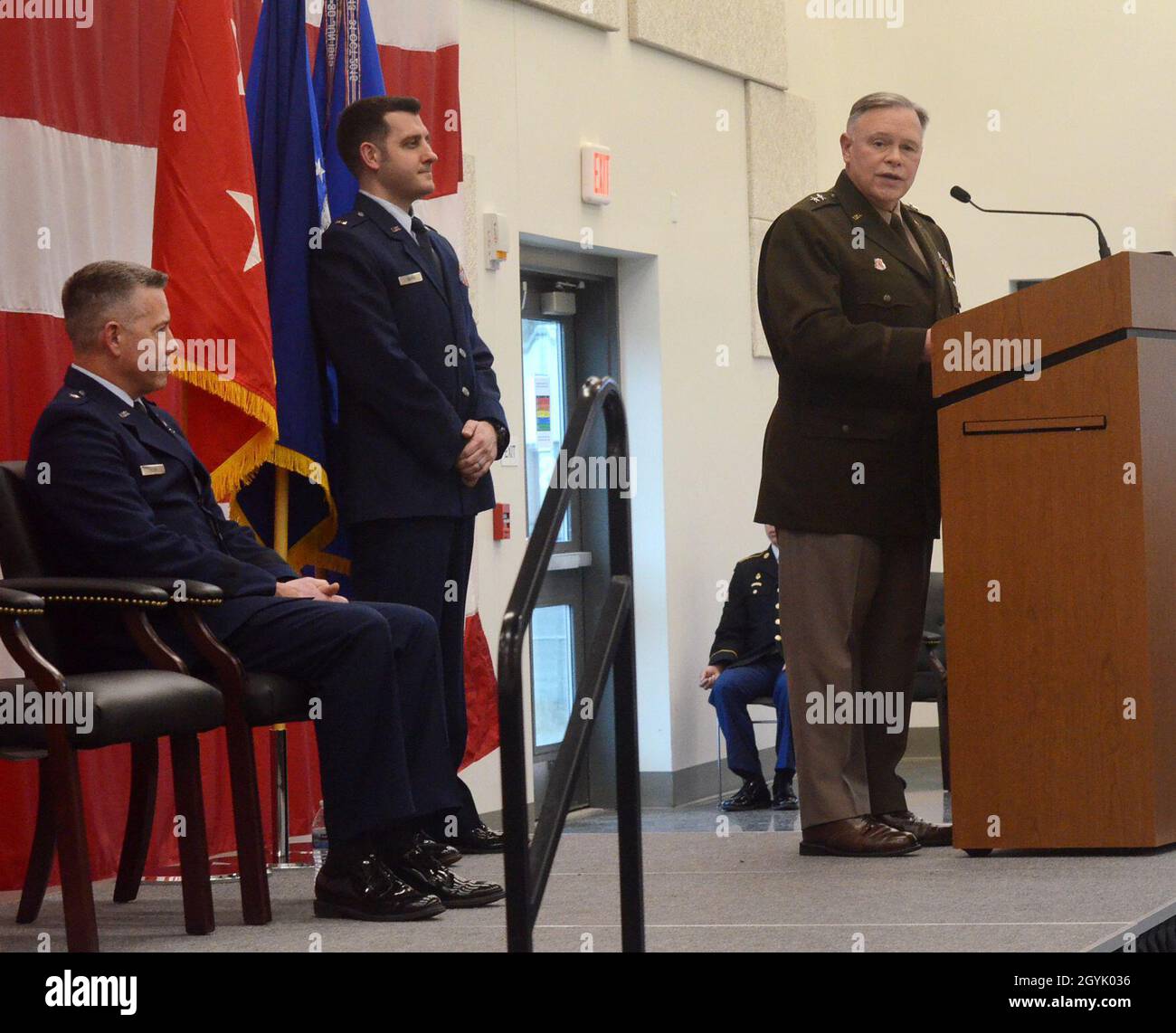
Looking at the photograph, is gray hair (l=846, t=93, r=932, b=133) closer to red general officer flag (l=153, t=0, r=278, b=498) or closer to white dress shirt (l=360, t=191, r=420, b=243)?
white dress shirt (l=360, t=191, r=420, b=243)

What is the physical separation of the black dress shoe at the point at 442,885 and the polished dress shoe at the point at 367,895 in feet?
0.19

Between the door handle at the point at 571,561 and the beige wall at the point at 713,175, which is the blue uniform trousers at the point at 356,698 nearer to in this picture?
the beige wall at the point at 713,175

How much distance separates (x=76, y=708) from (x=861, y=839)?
1612 millimetres

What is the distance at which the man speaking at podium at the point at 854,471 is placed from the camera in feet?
11.7

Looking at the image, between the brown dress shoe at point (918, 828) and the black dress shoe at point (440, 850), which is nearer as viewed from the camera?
the black dress shoe at point (440, 850)

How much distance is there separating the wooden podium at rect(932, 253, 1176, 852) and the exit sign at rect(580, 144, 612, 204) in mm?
3190

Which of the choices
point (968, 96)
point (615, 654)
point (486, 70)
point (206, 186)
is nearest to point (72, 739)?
point (615, 654)

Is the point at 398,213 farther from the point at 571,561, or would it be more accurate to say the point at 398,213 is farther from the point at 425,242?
the point at 571,561

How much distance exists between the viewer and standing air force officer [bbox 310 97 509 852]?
11.9 feet

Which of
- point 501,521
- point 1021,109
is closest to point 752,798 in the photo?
point 501,521

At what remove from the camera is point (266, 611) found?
3.16m

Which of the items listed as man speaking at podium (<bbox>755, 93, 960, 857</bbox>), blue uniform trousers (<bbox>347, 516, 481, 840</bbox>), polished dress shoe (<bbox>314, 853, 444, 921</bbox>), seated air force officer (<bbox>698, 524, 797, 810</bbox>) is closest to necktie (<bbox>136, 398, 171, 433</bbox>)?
blue uniform trousers (<bbox>347, 516, 481, 840</bbox>)

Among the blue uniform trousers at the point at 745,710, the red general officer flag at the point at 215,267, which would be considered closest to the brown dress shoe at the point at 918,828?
the red general officer flag at the point at 215,267
